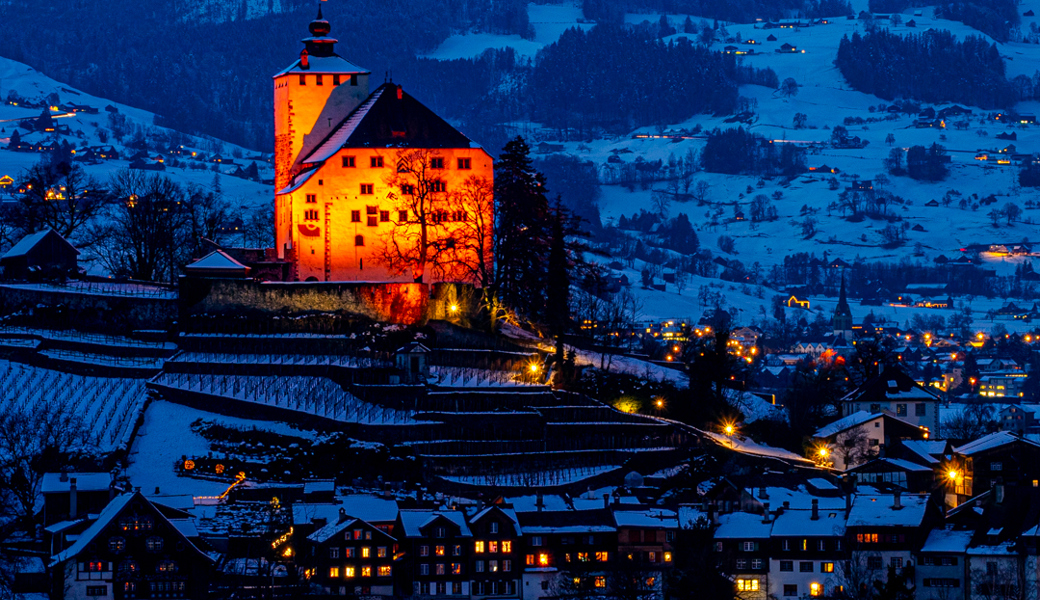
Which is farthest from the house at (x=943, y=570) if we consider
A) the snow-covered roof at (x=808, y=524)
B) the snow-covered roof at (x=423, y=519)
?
the snow-covered roof at (x=423, y=519)

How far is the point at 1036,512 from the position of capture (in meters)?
82.0

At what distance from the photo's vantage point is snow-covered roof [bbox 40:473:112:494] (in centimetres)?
7819

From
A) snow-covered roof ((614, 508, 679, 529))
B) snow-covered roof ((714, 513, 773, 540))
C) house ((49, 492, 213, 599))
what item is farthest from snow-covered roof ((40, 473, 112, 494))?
snow-covered roof ((714, 513, 773, 540))

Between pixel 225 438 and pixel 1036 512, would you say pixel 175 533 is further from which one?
pixel 1036 512

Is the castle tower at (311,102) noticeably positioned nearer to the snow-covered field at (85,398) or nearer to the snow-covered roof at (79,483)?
the snow-covered field at (85,398)

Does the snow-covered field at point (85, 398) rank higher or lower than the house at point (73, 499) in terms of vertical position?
higher

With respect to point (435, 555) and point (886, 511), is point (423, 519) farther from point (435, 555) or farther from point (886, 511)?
point (886, 511)

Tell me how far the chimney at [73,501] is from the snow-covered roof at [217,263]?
18739mm

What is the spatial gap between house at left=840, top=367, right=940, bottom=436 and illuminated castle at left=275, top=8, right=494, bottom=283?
2210 cm

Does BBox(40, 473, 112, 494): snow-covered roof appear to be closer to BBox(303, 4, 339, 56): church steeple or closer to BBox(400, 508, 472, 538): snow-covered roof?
BBox(400, 508, 472, 538): snow-covered roof

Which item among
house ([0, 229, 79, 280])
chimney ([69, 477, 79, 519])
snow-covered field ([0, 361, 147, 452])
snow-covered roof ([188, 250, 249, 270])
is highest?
house ([0, 229, 79, 280])

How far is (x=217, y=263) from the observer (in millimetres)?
94750

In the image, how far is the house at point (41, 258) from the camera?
102938 mm

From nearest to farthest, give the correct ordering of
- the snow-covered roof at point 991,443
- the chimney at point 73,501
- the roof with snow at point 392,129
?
the chimney at point 73,501, the snow-covered roof at point 991,443, the roof with snow at point 392,129
